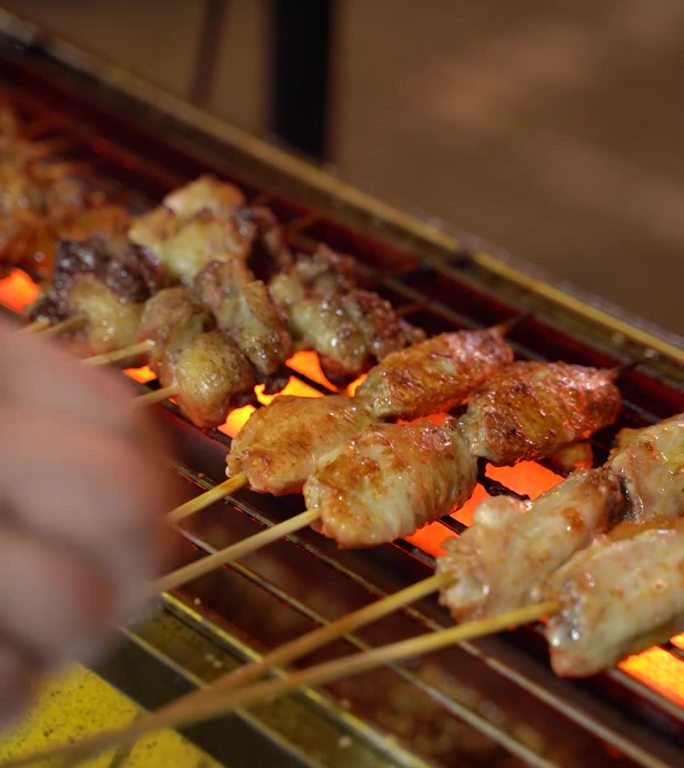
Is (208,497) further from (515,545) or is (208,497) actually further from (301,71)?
(301,71)

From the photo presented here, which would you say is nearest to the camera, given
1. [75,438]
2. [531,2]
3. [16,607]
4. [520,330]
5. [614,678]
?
[16,607]

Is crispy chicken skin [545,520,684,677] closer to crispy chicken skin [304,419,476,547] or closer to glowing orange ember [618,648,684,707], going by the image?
glowing orange ember [618,648,684,707]

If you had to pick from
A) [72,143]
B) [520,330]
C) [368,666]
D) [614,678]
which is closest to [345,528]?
[368,666]

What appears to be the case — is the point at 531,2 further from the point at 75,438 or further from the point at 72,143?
the point at 75,438

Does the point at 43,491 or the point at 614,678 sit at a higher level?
the point at 43,491

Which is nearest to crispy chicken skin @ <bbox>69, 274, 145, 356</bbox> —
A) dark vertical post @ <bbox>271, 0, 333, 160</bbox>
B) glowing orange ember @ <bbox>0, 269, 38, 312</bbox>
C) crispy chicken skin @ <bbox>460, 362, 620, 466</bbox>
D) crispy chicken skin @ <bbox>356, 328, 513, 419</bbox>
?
glowing orange ember @ <bbox>0, 269, 38, 312</bbox>

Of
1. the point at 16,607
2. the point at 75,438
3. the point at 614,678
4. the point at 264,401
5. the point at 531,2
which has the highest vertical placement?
the point at 75,438
